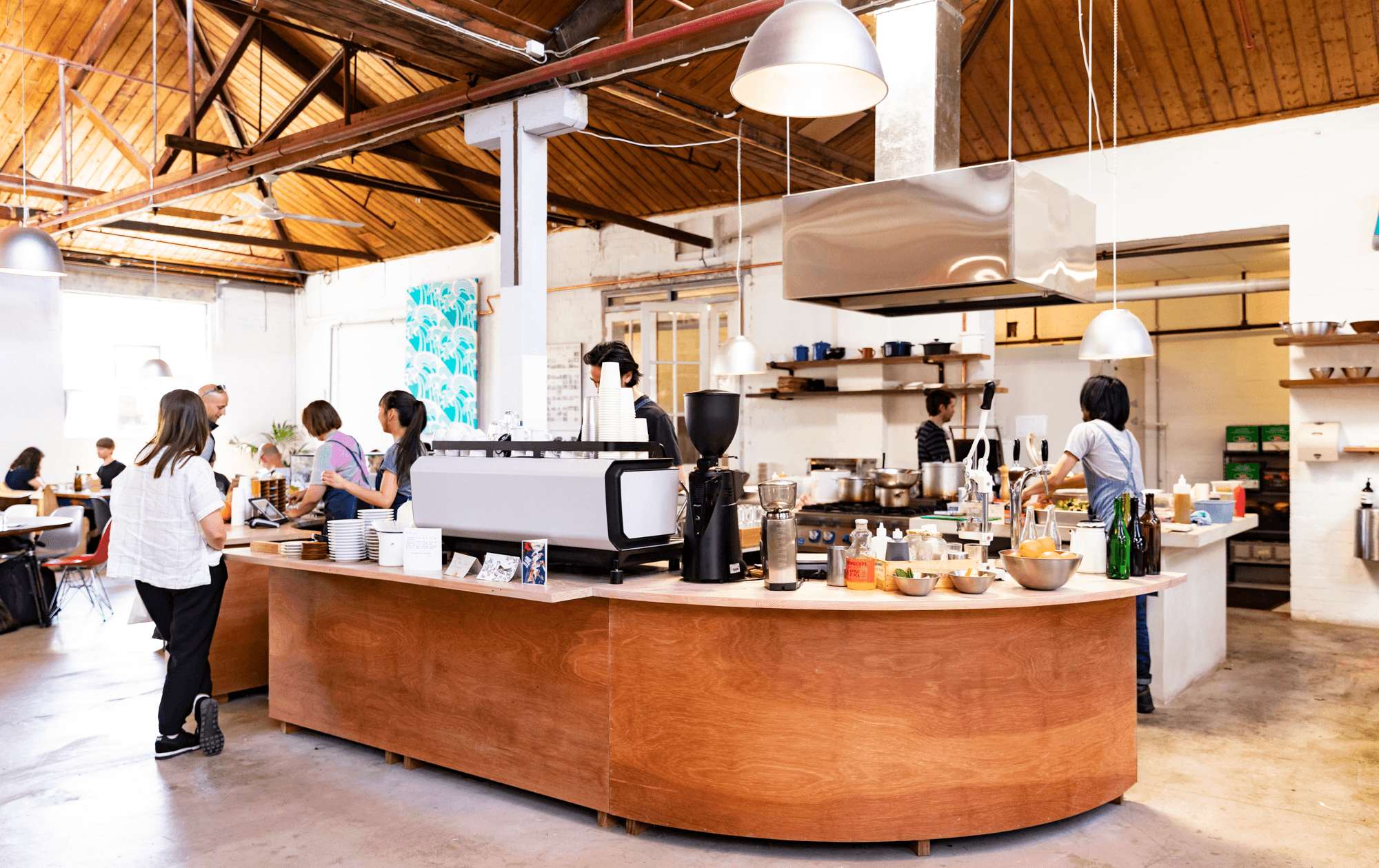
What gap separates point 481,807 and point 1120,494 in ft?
10.8

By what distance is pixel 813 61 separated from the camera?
2.75m

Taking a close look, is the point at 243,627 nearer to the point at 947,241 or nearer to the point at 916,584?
the point at 916,584

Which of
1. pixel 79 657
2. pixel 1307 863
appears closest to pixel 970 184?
pixel 1307 863

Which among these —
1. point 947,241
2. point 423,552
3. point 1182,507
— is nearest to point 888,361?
point 1182,507

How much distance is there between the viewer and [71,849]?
10.5 feet

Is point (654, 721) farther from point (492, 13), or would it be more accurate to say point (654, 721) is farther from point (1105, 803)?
point (492, 13)

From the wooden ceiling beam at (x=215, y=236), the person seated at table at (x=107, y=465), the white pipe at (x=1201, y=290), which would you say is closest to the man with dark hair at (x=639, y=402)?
the white pipe at (x=1201, y=290)

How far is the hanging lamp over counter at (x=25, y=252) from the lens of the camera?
573 cm

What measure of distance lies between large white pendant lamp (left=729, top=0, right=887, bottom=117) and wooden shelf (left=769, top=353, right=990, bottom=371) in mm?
5417

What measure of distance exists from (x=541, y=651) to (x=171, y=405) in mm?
1918

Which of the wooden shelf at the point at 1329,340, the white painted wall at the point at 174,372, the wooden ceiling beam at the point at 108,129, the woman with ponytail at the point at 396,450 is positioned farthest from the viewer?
the white painted wall at the point at 174,372

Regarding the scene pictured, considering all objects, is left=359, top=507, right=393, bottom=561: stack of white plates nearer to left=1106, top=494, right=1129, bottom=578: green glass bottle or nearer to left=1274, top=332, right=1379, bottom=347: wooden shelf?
left=1106, top=494, right=1129, bottom=578: green glass bottle

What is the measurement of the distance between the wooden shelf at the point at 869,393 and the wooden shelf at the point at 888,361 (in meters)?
0.24

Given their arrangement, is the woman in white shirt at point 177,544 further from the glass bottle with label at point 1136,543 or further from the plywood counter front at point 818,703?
the glass bottle with label at point 1136,543
